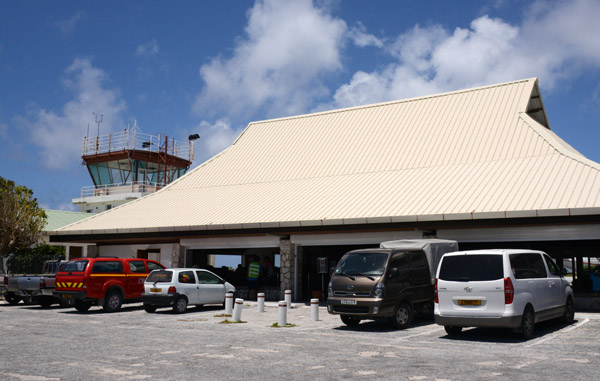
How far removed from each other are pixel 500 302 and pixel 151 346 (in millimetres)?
7259

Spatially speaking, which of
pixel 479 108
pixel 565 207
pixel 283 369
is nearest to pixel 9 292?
pixel 283 369

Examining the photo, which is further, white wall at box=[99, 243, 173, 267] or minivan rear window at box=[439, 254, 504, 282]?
white wall at box=[99, 243, 173, 267]

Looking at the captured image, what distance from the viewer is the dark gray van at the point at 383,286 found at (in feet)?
45.7

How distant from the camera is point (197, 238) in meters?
26.3

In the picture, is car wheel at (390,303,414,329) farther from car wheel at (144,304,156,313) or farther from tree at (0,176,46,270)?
tree at (0,176,46,270)

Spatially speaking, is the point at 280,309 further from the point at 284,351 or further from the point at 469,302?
the point at 469,302

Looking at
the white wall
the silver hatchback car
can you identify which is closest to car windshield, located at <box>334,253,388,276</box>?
the silver hatchback car

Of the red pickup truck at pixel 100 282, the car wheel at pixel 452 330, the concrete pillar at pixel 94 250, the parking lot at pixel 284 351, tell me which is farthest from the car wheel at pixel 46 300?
the car wheel at pixel 452 330

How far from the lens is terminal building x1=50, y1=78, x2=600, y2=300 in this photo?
1897 cm

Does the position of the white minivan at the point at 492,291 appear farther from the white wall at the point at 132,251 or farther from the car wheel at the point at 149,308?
the white wall at the point at 132,251

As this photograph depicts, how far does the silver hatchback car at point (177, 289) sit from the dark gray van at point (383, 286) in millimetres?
6237

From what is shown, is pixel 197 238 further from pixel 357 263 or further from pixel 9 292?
pixel 357 263

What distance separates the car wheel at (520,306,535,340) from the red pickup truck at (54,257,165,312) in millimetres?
13642

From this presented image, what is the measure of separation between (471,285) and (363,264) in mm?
3287
